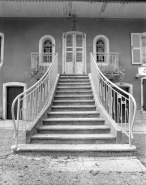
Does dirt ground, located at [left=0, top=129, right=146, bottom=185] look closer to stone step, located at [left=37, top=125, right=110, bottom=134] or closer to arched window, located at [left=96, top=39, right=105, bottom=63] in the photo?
stone step, located at [left=37, top=125, right=110, bottom=134]

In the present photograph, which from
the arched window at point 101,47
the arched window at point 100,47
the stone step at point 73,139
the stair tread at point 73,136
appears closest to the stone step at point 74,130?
the stair tread at point 73,136

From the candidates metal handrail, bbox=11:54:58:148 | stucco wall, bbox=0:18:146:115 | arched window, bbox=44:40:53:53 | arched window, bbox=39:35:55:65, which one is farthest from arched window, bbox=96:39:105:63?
metal handrail, bbox=11:54:58:148

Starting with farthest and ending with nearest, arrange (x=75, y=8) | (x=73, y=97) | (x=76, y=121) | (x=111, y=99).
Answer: (x=75, y=8), (x=73, y=97), (x=76, y=121), (x=111, y=99)

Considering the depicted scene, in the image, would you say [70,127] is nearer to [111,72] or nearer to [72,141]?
[72,141]

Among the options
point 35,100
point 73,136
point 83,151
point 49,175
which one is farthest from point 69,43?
point 49,175

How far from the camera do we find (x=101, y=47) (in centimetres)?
967

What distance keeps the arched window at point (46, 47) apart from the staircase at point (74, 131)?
325 centimetres

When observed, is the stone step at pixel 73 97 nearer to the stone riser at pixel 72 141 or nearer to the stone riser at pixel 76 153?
the stone riser at pixel 72 141

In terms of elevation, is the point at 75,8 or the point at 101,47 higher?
the point at 75,8

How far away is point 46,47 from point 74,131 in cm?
633

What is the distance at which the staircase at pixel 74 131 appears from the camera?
12.1 feet

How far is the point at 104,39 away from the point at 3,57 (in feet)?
18.2

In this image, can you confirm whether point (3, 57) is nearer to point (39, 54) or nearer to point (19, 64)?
point (19, 64)

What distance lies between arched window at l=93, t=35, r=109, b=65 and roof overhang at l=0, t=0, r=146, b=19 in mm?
1160
